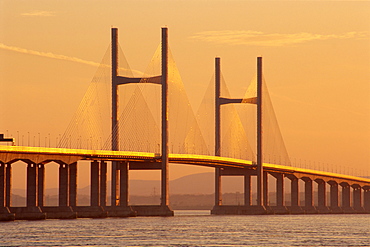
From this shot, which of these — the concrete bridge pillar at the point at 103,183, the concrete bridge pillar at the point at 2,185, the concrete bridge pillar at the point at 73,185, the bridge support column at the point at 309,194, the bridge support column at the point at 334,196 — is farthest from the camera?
the bridge support column at the point at 334,196

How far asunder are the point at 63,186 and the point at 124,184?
401 inches

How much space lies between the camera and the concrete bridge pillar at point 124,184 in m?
117

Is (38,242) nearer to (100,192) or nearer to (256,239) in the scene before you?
(256,239)

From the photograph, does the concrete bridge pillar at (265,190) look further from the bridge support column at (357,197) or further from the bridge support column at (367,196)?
the bridge support column at (367,196)

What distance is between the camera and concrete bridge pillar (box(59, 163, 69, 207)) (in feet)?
356

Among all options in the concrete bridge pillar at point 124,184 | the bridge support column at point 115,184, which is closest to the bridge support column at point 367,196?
the concrete bridge pillar at point 124,184

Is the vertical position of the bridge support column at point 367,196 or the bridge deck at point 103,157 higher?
the bridge deck at point 103,157

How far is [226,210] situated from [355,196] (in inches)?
2083

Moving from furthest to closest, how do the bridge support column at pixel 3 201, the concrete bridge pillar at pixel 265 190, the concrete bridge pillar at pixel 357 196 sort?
the concrete bridge pillar at pixel 357 196 → the concrete bridge pillar at pixel 265 190 → the bridge support column at pixel 3 201

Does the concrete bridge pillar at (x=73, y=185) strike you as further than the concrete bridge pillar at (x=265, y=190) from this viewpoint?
No

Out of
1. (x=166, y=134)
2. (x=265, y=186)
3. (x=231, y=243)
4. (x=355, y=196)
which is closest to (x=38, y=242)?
(x=231, y=243)

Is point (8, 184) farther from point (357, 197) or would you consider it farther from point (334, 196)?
point (357, 197)

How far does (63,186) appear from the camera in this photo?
357 ft

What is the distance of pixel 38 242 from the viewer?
70.6 meters
